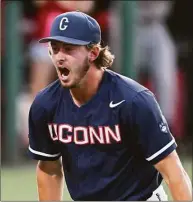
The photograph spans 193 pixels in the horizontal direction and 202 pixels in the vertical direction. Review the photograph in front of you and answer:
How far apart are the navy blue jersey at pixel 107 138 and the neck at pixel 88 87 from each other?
33 mm

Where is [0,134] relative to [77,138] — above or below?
below

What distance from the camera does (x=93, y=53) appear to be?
534 cm

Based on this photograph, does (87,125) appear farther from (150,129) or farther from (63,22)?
(63,22)

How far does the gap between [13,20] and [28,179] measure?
Answer: 2.12 m

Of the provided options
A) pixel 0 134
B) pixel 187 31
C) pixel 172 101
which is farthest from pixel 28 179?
pixel 187 31

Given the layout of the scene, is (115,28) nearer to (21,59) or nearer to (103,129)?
(21,59)

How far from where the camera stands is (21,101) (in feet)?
36.4

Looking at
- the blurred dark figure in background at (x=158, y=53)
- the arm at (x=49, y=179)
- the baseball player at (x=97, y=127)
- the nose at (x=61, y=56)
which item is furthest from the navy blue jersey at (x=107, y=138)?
the blurred dark figure in background at (x=158, y=53)

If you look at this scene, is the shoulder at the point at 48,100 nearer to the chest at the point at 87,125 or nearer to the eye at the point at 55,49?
the chest at the point at 87,125

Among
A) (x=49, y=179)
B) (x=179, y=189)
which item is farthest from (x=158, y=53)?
(x=179, y=189)

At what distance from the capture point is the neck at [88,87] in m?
5.40

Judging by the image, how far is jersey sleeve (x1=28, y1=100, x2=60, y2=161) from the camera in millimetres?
5555

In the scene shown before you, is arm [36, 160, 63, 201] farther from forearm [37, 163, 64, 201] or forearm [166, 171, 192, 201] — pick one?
forearm [166, 171, 192, 201]

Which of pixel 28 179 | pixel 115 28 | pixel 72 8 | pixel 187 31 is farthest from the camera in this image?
pixel 187 31
